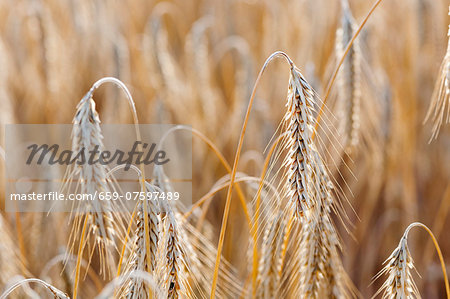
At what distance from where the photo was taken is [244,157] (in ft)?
5.58

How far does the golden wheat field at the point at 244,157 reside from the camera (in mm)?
864

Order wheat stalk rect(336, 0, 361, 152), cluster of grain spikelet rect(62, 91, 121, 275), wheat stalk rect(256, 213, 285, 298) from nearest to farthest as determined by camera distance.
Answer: cluster of grain spikelet rect(62, 91, 121, 275)
wheat stalk rect(256, 213, 285, 298)
wheat stalk rect(336, 0, 361, 152)

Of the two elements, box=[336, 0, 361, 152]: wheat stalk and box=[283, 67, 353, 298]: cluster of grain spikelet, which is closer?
box=[283, 67, 353, 298]: cluster of grain spikelet

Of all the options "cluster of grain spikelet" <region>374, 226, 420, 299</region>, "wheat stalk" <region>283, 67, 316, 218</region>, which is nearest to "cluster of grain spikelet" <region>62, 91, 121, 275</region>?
"wheat stalk" <region>283, 67, 316, 218</region>

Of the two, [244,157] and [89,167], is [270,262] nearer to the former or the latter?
[89,167]

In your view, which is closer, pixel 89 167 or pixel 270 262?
pixel 89 167

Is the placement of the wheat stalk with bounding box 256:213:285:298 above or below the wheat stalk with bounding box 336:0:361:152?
below

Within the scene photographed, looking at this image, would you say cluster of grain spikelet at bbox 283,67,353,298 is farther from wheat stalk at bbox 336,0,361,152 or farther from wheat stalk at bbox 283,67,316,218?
wheat stalk at bbox 336,0,361,152

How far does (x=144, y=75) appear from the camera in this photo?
2281mm

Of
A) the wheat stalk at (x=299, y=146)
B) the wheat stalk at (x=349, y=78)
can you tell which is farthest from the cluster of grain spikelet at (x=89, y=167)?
the wheat stalk at (x=349, y=78)

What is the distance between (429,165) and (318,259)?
1319mm

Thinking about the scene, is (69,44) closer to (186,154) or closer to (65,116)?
(65,116)

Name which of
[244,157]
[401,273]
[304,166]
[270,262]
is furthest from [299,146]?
[244,157]

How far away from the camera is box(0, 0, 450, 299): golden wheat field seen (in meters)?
0.86
